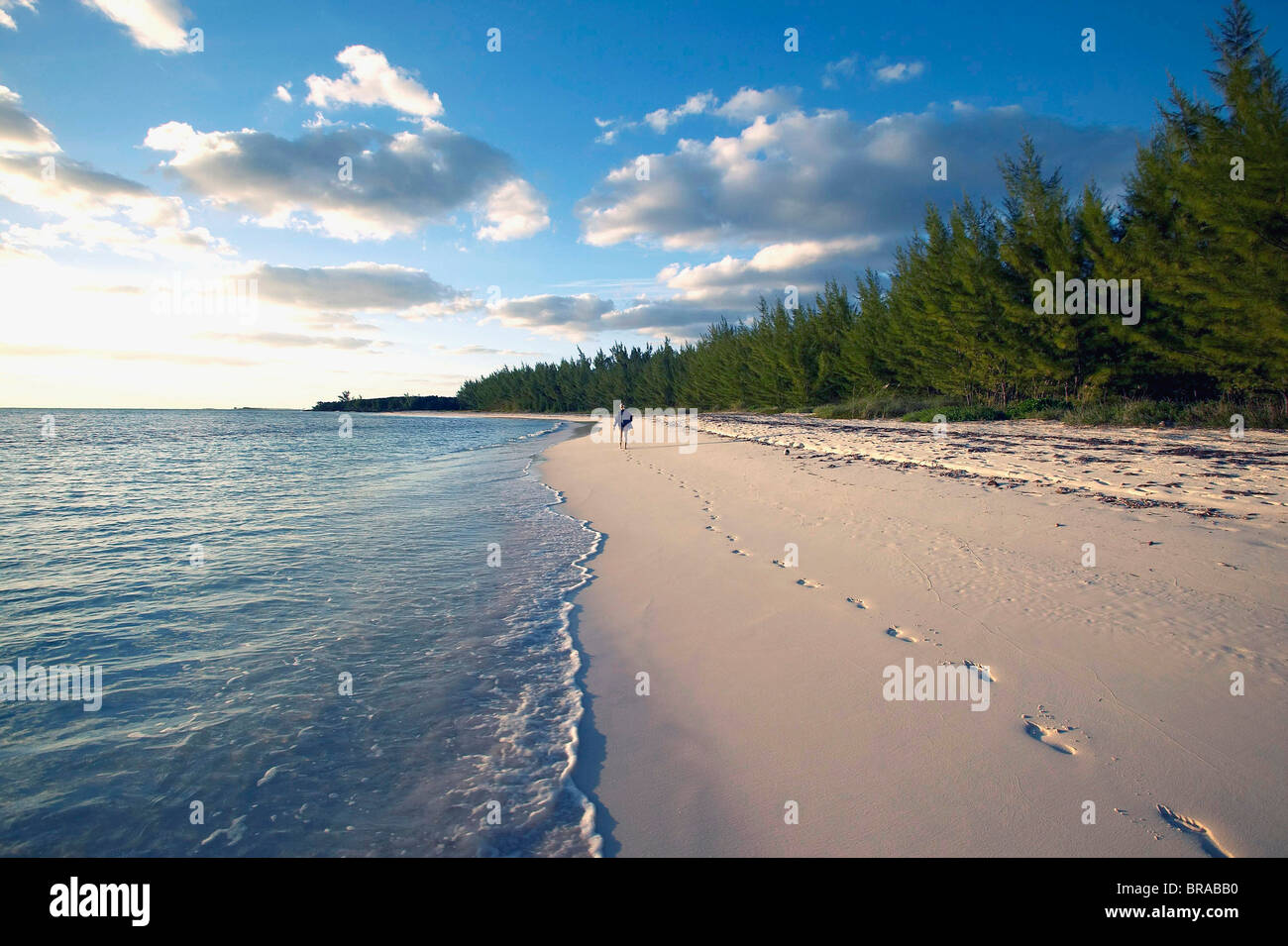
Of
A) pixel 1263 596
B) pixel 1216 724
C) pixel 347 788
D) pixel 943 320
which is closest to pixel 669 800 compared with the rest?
pixel 347 788

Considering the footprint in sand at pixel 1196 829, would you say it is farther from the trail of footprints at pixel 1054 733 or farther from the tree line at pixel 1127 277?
the tree line at pixel 1127 277

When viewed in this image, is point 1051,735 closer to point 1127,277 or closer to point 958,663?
point 958,663

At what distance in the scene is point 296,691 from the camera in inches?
178

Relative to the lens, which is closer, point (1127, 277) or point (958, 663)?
point (958, 663)

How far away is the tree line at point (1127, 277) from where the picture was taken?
16.1 metres

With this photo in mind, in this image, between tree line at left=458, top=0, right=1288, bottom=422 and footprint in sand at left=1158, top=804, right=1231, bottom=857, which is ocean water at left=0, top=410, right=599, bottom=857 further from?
tree line at left=458, top=0, right=1288, bottom=422

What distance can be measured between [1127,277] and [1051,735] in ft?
84.2

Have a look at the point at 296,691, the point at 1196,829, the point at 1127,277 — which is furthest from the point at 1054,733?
the point at 1127,277

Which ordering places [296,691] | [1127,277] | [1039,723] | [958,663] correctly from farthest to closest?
[1127,277], [296,691], [958,663], [1039,723]

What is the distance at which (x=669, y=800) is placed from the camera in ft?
10.1

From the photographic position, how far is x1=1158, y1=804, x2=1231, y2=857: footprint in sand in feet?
8.05

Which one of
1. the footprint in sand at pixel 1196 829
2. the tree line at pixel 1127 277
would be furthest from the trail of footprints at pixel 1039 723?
the tree line at pixel 1127 277
